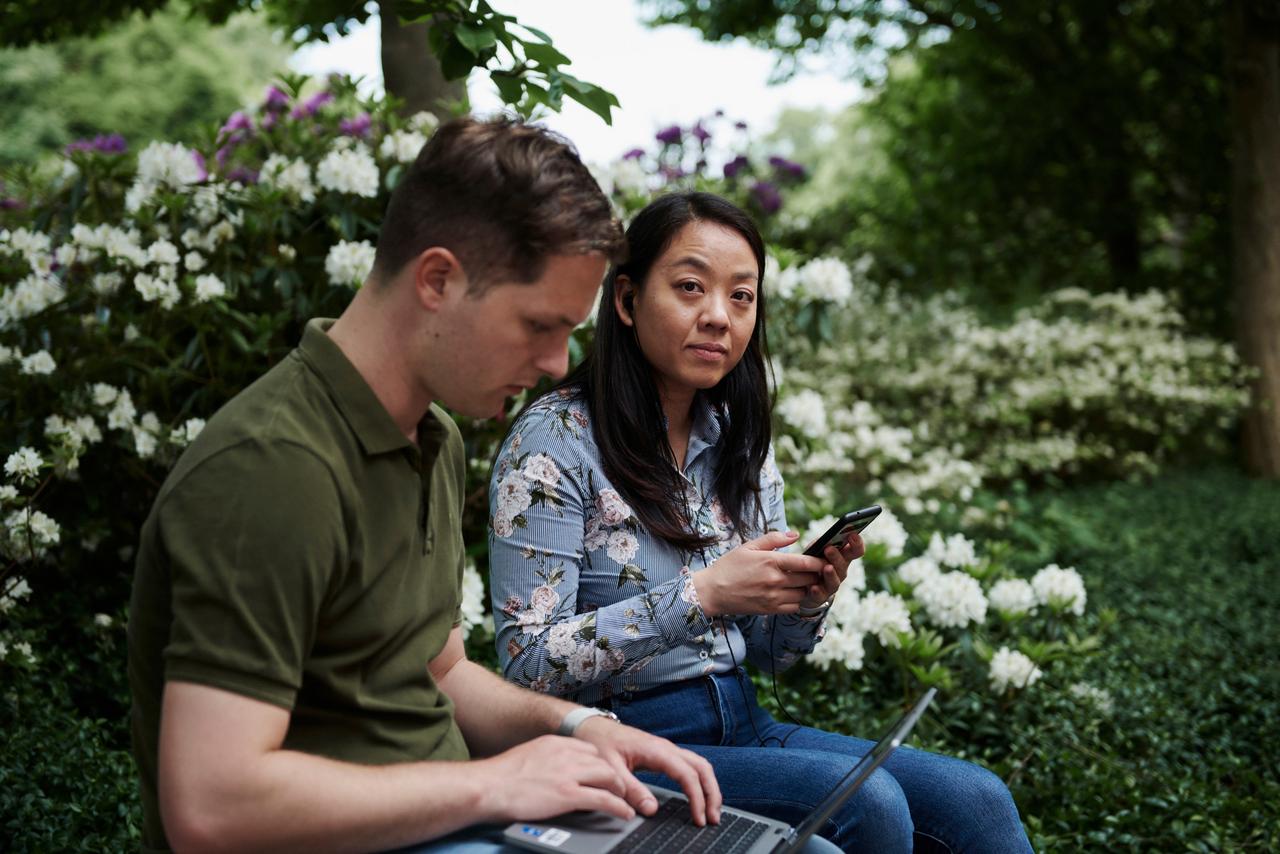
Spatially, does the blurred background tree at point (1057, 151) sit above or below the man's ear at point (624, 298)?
above

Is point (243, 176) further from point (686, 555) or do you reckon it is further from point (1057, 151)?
point (1057, 151)

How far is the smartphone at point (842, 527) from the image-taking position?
1958 mm

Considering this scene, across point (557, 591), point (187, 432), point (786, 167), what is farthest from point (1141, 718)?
point (786, 167)

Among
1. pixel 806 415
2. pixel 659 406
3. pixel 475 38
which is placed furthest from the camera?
pixel 806 415

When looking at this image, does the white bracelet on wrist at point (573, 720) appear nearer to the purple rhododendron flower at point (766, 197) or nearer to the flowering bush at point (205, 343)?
the flowering bush at point (205, 343)

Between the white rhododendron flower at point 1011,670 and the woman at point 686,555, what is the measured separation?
4.06ft

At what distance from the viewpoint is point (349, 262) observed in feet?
10.8

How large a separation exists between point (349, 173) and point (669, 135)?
307 cm

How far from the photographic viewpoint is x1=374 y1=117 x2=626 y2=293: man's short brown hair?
1.43m

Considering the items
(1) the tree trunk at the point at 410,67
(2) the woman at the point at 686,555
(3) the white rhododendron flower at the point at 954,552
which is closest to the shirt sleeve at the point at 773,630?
(2) the woman at the point at 686,555

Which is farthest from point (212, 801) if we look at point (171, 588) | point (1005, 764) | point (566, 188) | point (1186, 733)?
point (1186, 733)

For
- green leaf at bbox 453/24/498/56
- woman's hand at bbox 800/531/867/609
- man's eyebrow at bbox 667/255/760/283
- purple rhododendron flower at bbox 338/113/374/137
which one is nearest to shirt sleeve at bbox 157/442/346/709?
woman's hand at bbox 800/531/867/609

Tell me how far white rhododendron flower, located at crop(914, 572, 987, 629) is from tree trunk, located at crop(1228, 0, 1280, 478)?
689 centimetres

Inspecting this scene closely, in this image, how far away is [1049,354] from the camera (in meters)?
8.33
